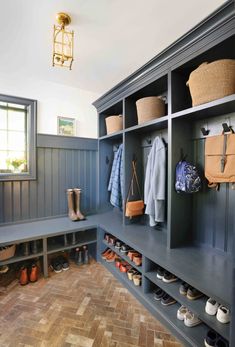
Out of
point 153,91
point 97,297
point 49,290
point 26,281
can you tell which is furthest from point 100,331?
point 153,91

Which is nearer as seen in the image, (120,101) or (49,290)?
(49,290)

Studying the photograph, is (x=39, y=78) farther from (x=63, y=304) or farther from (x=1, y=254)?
(x=63, y=304)

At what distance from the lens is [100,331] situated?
1.45m

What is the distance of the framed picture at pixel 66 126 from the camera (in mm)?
2643

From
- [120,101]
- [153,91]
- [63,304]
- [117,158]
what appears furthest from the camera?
[117,158]

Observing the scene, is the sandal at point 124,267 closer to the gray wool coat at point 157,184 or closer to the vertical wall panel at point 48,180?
the gray wool coat at point 157,184

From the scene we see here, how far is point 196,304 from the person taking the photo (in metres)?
1.31

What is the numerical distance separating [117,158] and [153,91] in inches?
37.1

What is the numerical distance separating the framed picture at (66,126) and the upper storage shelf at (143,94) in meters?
0.92

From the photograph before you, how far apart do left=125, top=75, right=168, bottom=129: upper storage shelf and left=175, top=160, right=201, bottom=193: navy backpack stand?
72cm

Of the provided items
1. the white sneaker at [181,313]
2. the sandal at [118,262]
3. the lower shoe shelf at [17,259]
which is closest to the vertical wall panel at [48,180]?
the lower shoe shelf at [17,259]

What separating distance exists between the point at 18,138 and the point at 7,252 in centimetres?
139

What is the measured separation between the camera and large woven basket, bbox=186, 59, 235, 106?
1.24 metres

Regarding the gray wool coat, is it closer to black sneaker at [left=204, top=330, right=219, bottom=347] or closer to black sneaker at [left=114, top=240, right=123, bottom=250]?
black sneaker at [left=114, top=240, right=123, bottom=250]
